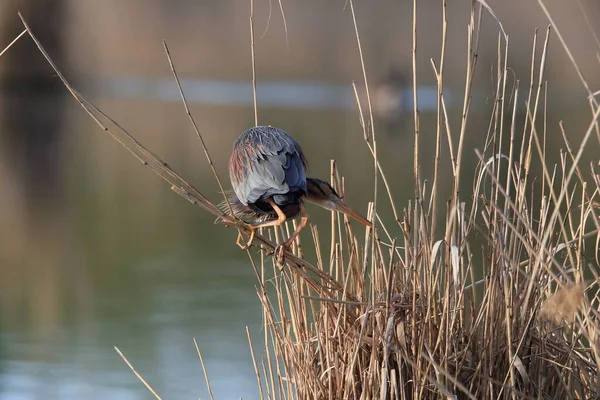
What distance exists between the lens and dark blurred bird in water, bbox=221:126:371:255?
2.15 m

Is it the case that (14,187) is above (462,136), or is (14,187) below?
below

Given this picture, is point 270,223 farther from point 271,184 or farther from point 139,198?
point 139,198

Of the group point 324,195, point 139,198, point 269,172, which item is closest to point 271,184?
point 269,172

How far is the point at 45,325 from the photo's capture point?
260 inches

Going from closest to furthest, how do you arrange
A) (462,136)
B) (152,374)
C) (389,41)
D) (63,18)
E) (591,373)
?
(462,136) → (591,373) → (152,374) → (63,18) → (389,41)

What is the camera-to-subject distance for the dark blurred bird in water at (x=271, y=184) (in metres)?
2.15

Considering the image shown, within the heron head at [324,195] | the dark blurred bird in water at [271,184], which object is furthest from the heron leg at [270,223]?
the heron head at [324,195]

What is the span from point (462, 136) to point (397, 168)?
9.70m

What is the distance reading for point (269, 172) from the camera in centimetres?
216

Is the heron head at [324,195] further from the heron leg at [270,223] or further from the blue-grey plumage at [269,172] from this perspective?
the heron leg at [270,223]

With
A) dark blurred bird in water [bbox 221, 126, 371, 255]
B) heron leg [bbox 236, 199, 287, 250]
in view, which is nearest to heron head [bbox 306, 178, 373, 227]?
dark blurred bird in water [bbox 221, 126, 371, 255]

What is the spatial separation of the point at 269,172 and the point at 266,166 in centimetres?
2

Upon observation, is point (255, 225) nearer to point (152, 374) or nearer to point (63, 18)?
point (152, 374)

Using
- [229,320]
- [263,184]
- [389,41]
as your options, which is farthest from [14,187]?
[389,41]
